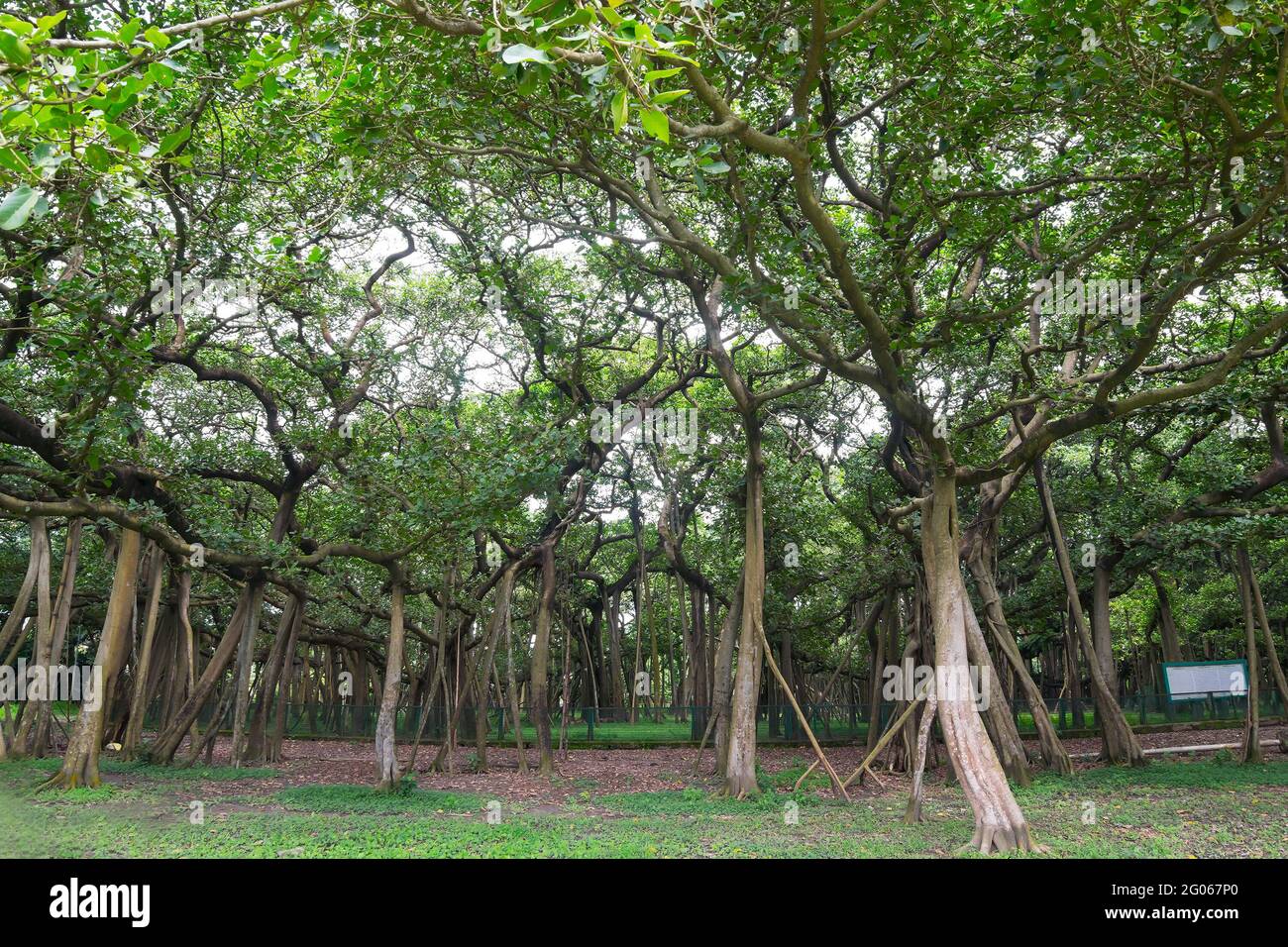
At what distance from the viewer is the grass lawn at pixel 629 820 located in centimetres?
650

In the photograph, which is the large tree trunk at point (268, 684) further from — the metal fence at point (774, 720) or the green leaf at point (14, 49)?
the green leaf at point (14, 49)

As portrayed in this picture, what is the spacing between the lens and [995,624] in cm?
1143

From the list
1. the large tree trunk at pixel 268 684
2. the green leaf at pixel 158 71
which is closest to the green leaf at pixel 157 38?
the green leaf at pixel 158 71

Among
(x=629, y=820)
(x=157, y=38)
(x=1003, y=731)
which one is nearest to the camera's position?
(x=157, y=38)

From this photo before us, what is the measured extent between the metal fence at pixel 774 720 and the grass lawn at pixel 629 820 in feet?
19.2

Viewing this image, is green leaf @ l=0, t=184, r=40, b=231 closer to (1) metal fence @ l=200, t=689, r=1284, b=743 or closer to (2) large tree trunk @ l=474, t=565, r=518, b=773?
(2) large tree trunk @ l=474, t=565, r=518, b=773

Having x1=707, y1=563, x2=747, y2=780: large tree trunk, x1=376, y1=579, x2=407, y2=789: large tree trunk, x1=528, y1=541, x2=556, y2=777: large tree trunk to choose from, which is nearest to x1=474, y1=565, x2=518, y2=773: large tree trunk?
x1=528, y1=541, x2=556, y2=777: large tree trunk

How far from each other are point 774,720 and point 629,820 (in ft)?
31.9

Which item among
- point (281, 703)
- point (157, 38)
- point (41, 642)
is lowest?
point (281, 703)

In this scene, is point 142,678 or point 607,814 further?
point 142,678

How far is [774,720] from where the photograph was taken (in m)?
17.6

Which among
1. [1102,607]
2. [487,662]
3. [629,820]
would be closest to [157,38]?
[629,820]
